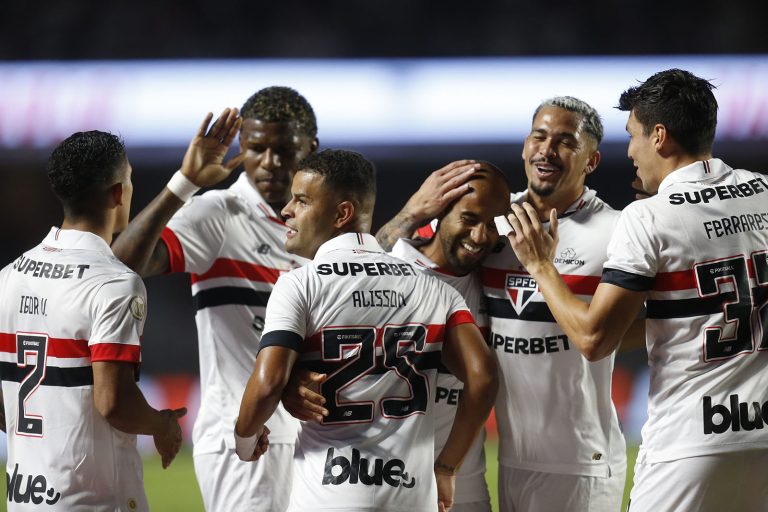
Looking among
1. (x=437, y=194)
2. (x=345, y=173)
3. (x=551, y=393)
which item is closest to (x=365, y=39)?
(x=437, y=194)

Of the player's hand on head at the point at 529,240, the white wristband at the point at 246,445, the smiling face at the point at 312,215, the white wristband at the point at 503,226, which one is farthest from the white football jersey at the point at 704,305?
the white wristband at the point at 246,445

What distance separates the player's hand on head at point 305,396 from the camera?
353 cm

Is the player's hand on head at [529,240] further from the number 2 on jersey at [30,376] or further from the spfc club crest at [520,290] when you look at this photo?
the number 2 on jersey at [30,376]

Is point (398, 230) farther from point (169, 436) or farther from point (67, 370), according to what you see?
point (67, 370)

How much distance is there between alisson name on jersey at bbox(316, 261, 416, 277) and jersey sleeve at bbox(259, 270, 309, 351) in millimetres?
130

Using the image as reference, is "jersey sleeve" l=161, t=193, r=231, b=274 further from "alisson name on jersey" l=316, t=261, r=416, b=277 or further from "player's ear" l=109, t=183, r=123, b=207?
"alisson name on jersey" l=316, t=261, r=416, b=277

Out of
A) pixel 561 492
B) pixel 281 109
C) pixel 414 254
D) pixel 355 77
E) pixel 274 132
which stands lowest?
pixel 561 492

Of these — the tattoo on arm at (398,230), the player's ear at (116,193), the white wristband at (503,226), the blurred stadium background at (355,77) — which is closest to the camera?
the player's ear at (116,193)

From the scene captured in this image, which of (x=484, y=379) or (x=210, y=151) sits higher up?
(x=210, y=151)

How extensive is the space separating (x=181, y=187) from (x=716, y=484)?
9.35 ft

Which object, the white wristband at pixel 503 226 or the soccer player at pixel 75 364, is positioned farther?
the white wristband at pixel 503 226

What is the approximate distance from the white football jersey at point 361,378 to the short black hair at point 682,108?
4.09ft

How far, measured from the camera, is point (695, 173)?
12.7 feet

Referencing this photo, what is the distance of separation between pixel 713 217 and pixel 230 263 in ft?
8.26
